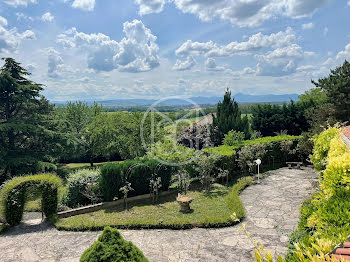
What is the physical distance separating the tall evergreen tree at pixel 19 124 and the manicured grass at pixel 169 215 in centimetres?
1261

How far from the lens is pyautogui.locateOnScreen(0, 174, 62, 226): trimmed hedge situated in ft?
27.1

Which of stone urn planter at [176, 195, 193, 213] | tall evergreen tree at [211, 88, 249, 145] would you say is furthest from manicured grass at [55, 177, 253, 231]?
tall evergreen tree at [211, 88, 249, 145]

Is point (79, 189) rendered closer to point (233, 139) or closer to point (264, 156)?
point (233, 139)

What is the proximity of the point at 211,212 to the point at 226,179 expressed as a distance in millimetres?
4549

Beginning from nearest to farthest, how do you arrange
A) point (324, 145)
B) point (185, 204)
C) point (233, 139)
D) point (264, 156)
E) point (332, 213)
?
point (332, 213), point (324, 145), point (185, 204), point (264, 156), point (233, 139)

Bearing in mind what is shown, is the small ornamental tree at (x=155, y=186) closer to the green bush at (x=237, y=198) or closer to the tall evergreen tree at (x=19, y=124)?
the green bush at (x=237, y=198)

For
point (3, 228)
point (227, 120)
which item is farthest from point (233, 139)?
point (3, 228)

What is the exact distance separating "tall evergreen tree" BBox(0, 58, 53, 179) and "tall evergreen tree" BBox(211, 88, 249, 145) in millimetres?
14896

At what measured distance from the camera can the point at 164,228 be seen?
25.5 feet

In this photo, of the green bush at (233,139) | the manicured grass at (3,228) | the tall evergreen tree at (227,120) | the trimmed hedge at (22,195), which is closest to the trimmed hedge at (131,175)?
the trimmed hedge at (22,195)

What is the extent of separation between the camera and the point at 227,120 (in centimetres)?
2238

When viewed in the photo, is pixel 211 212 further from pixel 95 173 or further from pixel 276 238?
pixel 95 173

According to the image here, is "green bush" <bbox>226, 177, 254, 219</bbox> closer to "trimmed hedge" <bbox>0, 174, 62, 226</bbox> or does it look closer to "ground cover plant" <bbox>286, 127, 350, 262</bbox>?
"ground cover plant" <bbox>286, 127, 350, 262</bbox>

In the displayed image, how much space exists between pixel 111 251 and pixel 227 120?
19.8 meters
